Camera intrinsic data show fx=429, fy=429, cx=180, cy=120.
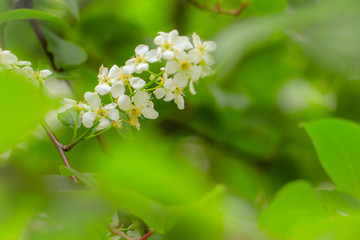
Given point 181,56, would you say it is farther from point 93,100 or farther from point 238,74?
point 238,74

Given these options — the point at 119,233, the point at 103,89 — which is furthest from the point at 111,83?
the point at 119,233

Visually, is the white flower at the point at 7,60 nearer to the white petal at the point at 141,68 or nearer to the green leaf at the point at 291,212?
the white petal at the point at 141,68

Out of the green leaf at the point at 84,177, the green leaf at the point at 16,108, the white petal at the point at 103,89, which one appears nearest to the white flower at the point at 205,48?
the white petal at the point at 103,89

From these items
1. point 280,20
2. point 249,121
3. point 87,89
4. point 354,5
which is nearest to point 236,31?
point 280,20

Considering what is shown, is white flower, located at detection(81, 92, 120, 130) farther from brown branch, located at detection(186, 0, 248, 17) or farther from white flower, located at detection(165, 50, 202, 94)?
brown branch, located at detection(186, 0, 248, 17)

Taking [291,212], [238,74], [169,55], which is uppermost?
[169,55]

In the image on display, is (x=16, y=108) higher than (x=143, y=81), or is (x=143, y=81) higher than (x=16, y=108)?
(x=16, y=108)

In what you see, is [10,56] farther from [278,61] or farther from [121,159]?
[278,61]
